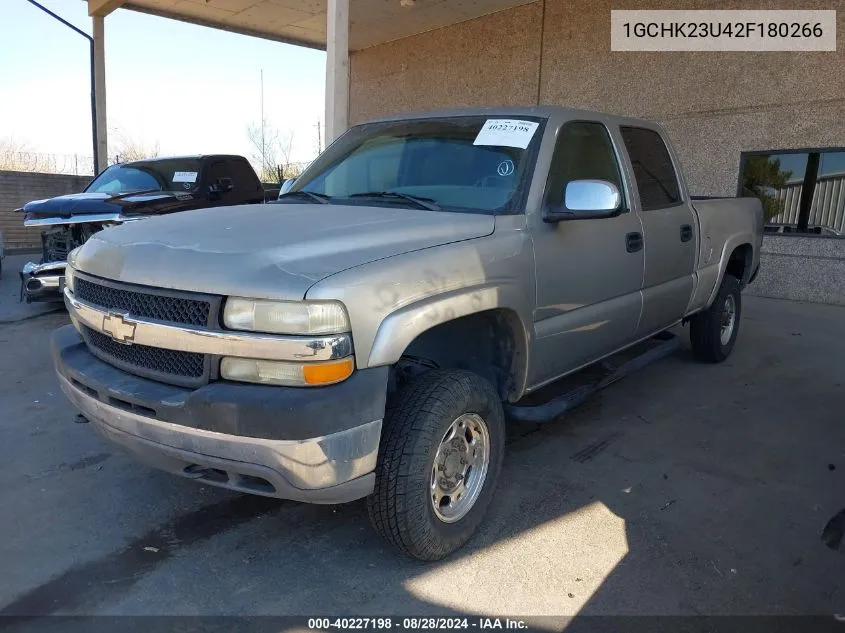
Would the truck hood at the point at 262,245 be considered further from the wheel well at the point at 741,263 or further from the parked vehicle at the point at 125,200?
the parked vehicle at the point at 125,200

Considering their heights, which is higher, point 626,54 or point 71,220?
point 626,54

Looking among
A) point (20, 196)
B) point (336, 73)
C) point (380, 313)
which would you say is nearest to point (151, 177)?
point (336, 73)

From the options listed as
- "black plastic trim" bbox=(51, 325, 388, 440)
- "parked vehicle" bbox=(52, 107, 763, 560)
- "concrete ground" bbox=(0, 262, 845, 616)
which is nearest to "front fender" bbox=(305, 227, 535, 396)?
"parked vehicle" bbox=(52, 107, 763, 560)

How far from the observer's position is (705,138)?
9.81 m

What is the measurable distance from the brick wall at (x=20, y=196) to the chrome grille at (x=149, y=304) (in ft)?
45.5

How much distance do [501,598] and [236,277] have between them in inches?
63.5

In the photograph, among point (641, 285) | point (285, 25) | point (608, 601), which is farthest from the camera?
point (285, 25)

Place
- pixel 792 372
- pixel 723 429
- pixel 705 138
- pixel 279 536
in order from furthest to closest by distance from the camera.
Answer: pixel 705 138 < pixel 792 372 < pixel 723 429 < pixel 279 536

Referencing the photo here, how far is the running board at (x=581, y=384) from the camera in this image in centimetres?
336

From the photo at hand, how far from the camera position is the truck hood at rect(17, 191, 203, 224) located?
7.05 m

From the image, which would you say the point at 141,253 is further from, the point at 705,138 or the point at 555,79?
the point at 555,79

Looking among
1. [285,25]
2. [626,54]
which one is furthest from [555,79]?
[285,25]

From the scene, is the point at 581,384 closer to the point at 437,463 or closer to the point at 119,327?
the point at 437,463

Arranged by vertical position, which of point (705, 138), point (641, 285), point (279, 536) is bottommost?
point (279, 536)
